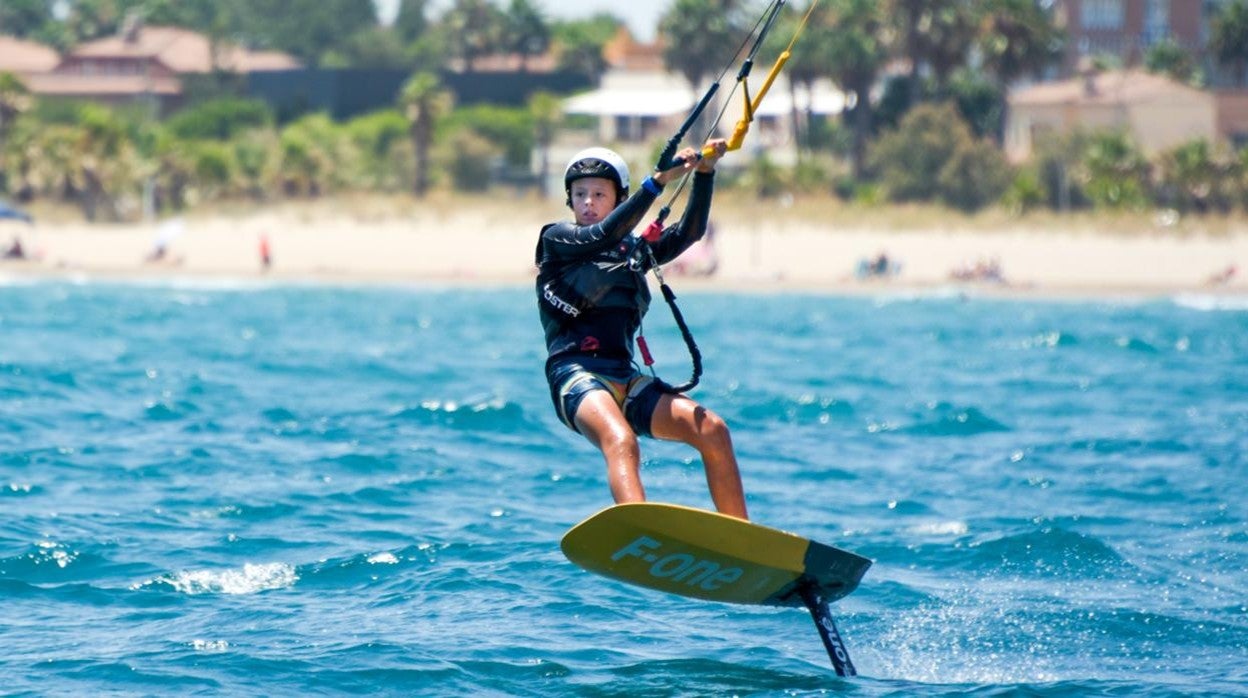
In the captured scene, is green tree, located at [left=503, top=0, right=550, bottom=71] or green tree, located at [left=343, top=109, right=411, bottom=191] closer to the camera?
green tree, located at [left=343, top=109, right=411, bottom=191]

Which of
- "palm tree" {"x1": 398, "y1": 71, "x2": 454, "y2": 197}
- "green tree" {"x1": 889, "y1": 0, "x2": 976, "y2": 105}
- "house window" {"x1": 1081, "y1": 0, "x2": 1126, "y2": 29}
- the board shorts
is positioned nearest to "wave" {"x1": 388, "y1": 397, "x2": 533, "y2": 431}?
the board shorts

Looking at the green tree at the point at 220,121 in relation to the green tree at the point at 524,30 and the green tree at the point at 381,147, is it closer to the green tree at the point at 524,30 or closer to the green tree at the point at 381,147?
the green tree at the point at 381,147

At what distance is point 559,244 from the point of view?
8.27 m

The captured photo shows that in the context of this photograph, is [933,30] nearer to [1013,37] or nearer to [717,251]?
[1013,37]

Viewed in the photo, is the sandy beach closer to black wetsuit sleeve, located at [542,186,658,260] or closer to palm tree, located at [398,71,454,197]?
palm tree, located at [398,71,454,197]

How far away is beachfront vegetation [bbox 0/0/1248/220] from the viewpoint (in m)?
55.1

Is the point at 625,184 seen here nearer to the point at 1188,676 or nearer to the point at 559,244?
the point at 559,244

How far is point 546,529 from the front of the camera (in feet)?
39.4

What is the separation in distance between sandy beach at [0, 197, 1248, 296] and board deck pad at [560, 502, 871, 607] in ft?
120

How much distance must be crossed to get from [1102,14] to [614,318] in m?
87.9

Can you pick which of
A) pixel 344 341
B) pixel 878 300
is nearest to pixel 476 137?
pixel 878 300

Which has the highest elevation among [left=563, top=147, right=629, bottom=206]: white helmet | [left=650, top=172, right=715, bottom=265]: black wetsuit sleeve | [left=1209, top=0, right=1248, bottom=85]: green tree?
[left=1209, top=0, right=1248, bottom=85]: green tree

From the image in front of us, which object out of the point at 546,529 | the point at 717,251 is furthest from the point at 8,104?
the point at 546,529

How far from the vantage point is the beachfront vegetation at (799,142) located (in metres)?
55.1
